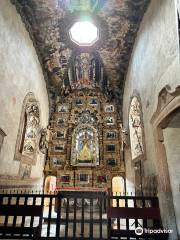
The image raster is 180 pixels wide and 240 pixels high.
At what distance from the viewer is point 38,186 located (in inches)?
399

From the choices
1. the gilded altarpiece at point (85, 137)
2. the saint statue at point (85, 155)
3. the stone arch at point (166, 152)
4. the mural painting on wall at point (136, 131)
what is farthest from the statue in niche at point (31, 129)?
the stone arch at point (166, 152)

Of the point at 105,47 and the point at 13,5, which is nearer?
the point at 13,5

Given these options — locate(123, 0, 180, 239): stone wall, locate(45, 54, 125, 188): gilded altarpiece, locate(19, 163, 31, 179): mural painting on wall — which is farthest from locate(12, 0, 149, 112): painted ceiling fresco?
locate(19, 163, 31, 179): mural painting on wall

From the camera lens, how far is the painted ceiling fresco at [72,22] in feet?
26.9

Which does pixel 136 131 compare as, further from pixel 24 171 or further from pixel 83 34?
pixel 83 34

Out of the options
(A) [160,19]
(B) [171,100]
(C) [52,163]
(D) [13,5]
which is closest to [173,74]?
(B) [171,100]

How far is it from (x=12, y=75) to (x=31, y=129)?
287 cm

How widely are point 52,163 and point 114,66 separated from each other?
6.92m

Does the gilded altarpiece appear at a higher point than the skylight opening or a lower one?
lower

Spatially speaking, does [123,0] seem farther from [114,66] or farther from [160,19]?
[114,66]

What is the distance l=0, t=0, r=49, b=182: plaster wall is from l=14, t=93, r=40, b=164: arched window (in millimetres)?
296

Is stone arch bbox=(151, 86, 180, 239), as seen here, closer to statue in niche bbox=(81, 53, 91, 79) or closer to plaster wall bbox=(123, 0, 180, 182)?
plaster wall bbox=(123, 0, 180, 182)

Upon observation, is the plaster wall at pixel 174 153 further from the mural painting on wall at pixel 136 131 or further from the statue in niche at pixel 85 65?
the statue in niche at pixel 85 65

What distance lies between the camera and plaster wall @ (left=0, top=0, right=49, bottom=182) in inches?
252
